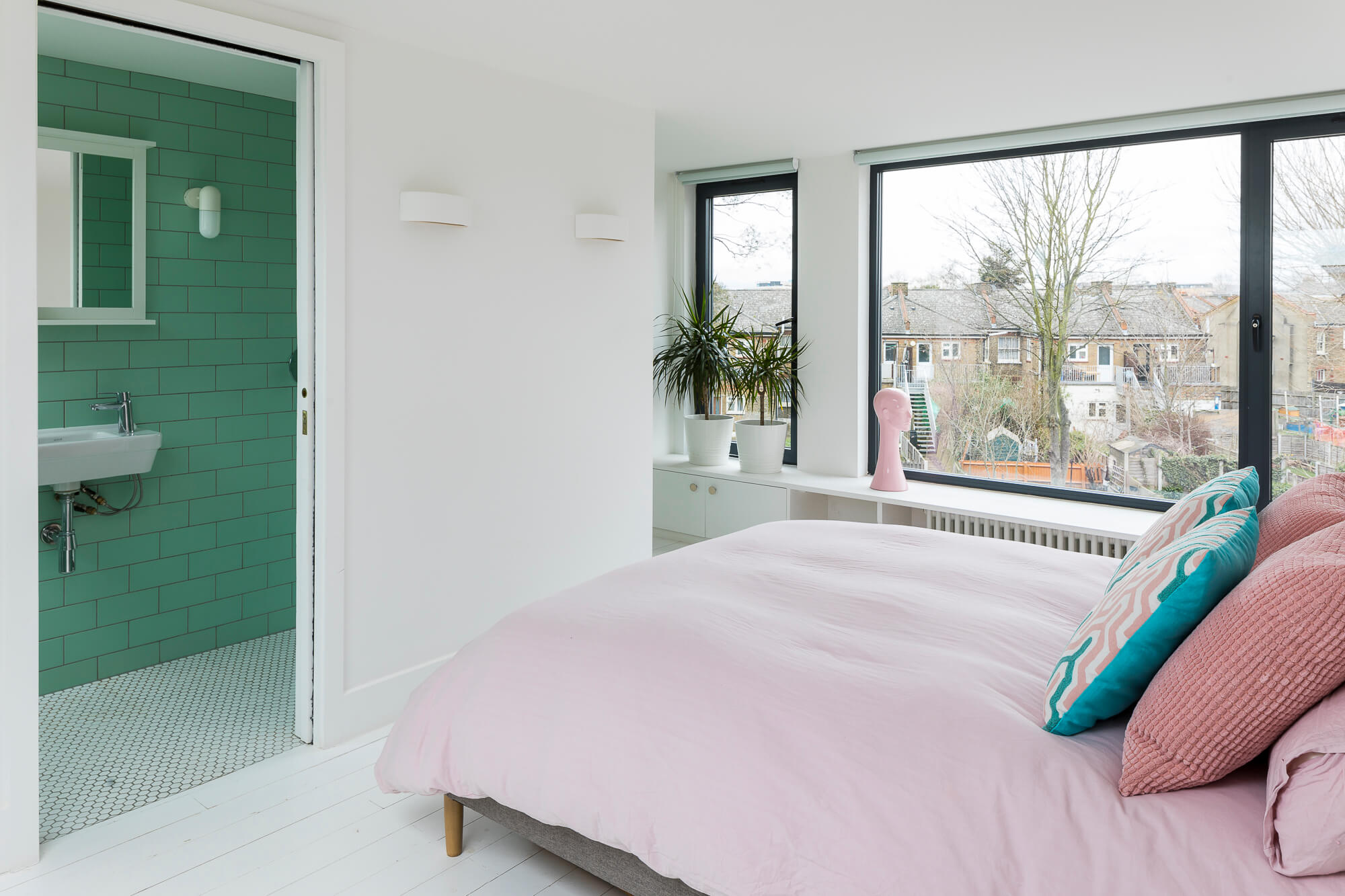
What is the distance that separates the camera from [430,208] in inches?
119

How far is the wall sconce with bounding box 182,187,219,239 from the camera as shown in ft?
12.0

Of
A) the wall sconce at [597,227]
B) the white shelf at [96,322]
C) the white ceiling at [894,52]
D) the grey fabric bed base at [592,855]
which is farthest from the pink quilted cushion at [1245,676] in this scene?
the white shelf at [96,322]

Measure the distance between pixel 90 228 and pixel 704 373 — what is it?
3.05 m

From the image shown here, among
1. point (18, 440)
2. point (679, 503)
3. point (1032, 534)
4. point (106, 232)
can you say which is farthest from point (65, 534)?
point (1032, 534)

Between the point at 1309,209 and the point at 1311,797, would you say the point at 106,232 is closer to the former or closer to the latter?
the point at 1311,797

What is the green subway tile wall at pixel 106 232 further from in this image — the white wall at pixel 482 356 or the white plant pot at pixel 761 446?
the white plant pot at pixel 761 446

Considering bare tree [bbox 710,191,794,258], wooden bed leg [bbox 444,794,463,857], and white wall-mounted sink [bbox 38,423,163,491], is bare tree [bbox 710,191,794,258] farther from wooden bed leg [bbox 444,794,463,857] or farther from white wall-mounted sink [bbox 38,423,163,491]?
wooden bed leg [bbox 444,794,463,857]

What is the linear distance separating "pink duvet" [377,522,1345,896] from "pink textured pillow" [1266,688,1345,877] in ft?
0.13

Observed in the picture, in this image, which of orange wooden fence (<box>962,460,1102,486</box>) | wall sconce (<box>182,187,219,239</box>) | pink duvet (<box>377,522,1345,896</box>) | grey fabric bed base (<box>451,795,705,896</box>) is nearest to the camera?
pink duvet (<box>377,522,1345,896</box>)

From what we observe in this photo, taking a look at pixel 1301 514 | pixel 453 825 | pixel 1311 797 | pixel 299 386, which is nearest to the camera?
pixel 1311 797

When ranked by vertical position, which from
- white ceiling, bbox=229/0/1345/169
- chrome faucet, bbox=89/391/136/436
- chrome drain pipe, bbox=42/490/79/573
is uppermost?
white ceiling, bbox=229/0/1345/169

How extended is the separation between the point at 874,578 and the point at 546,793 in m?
1.11

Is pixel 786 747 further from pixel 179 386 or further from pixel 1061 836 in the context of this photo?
pixel 179 386

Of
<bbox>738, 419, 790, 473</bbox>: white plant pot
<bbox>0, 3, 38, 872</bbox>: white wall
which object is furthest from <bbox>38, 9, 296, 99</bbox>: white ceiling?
<bbox>738, 419, 790, 473</bbox>: white plant pot
